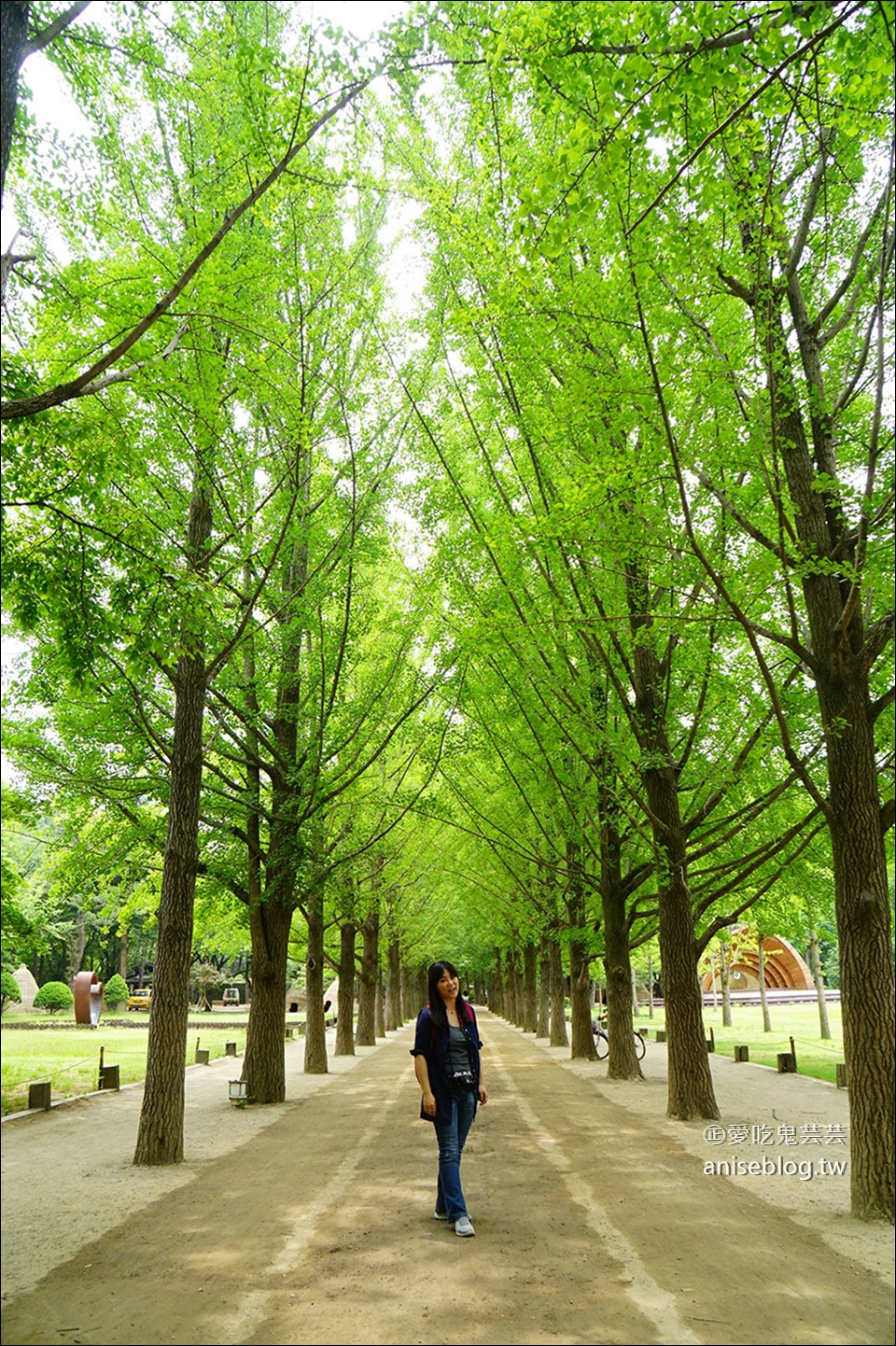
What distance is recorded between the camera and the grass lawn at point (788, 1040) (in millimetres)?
20141

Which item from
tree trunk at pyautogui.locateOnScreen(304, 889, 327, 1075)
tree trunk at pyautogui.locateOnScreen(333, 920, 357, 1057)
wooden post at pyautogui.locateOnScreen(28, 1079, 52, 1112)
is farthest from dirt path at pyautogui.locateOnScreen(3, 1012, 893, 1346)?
tree trunk at pyautogui.locateOnScreen(333, 920, 357, 1057)

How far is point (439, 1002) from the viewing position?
5.67 m

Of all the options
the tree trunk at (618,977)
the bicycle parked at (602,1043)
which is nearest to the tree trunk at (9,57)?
the tree trunk at (618,977)

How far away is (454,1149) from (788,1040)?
1063 inches

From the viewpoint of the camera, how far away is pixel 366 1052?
25156 millimetres

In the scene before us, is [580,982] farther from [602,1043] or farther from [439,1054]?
[439,1054]

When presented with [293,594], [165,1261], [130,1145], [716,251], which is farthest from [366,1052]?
[716,251]

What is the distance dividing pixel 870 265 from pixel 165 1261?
29.1ft

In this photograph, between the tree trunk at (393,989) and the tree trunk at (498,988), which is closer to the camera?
the tree trunk at (393,989)

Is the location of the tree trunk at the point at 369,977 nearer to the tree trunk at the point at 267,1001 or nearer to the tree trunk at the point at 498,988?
the tree trunk at the point at 267,1001

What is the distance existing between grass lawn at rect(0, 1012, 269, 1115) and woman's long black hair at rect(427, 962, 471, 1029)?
2.43 meters

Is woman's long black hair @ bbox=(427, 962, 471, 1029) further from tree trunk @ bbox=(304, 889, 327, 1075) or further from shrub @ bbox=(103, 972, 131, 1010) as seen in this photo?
shrub @ bbox=(103, 972, 131, 1010)

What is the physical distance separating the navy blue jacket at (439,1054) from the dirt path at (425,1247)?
2.57 feet

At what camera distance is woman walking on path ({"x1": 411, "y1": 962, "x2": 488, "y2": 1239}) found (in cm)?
536
